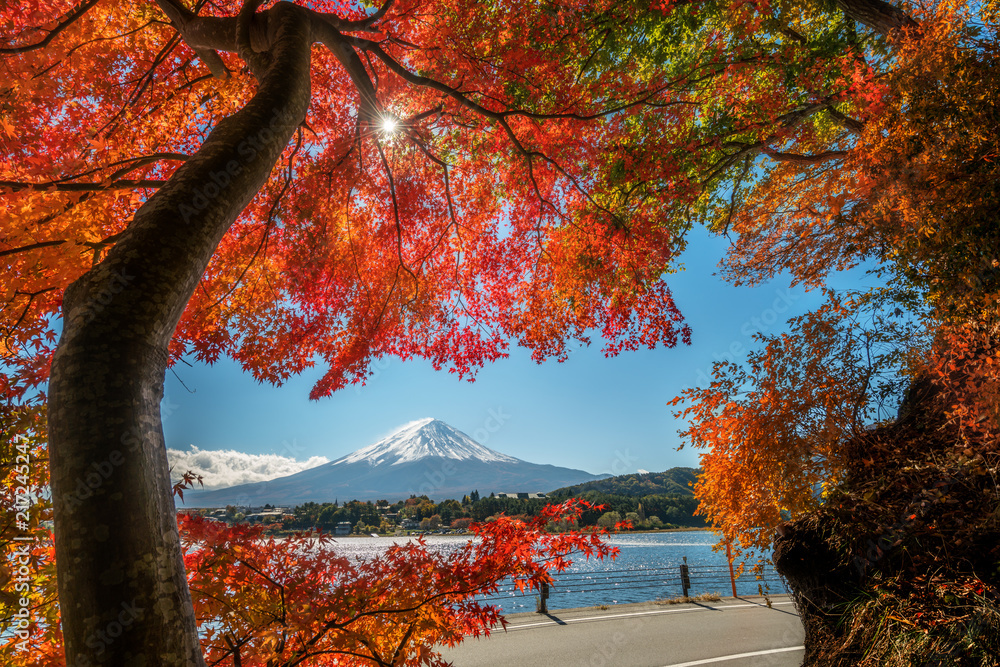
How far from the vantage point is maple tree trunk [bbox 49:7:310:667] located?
3.91 feet

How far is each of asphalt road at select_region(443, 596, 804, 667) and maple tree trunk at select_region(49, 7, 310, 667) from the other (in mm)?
5589

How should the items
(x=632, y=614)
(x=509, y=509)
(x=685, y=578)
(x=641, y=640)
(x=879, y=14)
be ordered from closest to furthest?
(x=509, y=509), (x=879, y=14), (x=641, y=640), (x=632, y=614), (x=685, y=578)

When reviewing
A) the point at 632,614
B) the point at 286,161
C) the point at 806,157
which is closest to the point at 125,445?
the point at 286,161

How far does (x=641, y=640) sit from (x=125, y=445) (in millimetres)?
7624

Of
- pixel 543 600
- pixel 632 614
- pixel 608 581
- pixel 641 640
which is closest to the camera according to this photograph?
pixel 641 640

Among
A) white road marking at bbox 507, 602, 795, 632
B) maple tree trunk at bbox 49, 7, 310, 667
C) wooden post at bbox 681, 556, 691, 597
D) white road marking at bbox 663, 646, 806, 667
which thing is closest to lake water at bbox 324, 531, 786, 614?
wooden post at bbox 681, 556, 691, 597

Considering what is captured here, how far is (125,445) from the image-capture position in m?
1.31

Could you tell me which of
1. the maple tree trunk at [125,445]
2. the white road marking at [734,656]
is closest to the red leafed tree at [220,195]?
the maple tree trunk at [125,445]

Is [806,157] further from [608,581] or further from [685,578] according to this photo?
[608,581]

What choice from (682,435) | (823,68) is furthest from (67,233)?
(823,68)

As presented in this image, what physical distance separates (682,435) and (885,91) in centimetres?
478

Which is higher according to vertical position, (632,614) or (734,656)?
(734,656)

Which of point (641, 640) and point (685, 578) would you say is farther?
point (685, 578)

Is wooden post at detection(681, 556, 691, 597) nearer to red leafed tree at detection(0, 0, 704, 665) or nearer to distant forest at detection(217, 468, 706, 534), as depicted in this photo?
distant forest at detection(217, 468, 706, 534)
